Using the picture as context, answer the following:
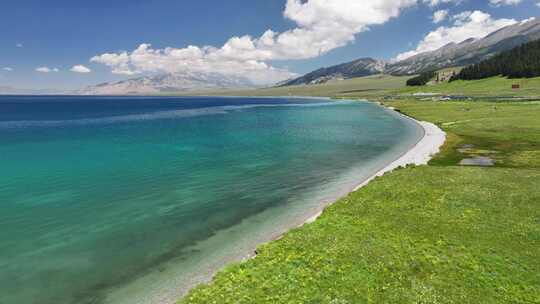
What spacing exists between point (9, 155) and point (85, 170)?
26822 mm

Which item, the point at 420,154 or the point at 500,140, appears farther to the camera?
the point at 500,140

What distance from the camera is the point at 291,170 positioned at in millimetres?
47812

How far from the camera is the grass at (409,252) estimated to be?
16844 mm

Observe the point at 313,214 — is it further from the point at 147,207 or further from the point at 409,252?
the point at 147,207

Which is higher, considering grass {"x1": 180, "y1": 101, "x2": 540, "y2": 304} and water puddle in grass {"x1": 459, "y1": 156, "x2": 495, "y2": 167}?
grass {"x1": 180, "y1": 101, "x2": 540, "y2": 304}

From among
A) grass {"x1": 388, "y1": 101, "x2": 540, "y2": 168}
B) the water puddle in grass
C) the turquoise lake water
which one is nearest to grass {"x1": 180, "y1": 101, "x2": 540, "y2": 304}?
the turquoise lake water

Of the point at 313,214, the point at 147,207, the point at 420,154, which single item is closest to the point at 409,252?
the point at 313,214

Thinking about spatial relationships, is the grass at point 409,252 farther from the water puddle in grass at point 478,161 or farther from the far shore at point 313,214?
the water puddle in grass at point 478,161

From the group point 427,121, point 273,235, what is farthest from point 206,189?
point 427,121

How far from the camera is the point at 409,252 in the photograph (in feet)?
68.0

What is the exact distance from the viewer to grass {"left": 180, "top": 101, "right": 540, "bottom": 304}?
16.8 m

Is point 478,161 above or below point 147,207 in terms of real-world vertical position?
below

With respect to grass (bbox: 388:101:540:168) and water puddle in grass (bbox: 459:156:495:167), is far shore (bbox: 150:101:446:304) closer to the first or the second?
grass (bbox: 388:101:540:168)

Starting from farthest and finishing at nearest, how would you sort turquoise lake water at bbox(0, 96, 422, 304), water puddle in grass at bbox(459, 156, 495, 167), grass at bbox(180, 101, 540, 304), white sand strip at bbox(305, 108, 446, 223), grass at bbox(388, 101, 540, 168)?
grass at bbox(388, 101, 540, 168) → water puddle in grass at bbox(459, 156, 495, 167) → white sand strip at bbox(305, 108, 446, 223) → turquoise lake water at bbox(0, 96, 422, 304) → grass at bbox(180, 101, 540, 304)
